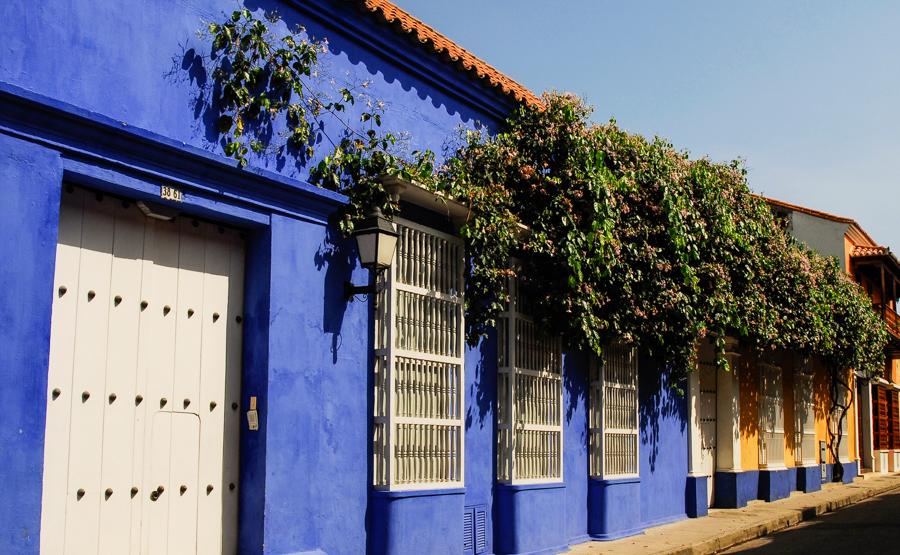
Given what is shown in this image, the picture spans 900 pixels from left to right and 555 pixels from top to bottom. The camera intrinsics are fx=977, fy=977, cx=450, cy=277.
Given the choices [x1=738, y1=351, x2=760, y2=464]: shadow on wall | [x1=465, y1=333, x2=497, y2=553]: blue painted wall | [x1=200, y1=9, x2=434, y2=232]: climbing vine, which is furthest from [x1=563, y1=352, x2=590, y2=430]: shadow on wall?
[x1=738, y1=351, x2=760, y2=464]: shadow on wall

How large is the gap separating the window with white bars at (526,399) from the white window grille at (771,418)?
8.44m

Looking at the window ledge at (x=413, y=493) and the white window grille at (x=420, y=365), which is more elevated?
the white window grille at (x=420, y=365)

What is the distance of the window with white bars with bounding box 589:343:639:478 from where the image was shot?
11930mm

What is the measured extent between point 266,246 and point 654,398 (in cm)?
769

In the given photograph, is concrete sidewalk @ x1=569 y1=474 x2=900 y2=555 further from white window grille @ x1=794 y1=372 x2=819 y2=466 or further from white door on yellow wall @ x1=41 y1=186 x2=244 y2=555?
white door on yellow wall @ x1=41 y1=186 x2=244 y2=555

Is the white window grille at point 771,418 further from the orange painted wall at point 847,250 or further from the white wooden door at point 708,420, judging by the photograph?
the orange painted wall at point 847,250

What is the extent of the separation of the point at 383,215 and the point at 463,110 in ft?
7.41

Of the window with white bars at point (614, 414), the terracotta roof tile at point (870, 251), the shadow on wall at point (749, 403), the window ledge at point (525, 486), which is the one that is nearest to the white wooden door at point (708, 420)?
the shadow on wall at point (749, 403)

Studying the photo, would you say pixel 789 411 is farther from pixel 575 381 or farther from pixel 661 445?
pixel 575 381

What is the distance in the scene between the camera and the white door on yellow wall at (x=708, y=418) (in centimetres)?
1602

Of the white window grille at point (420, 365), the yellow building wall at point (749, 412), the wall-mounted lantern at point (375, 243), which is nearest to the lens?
the wall-mounted lantern at point (375, 243)

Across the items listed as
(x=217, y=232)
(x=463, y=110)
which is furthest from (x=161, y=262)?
(x=463, y=110)

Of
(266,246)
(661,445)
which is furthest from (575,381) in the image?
(266,246)

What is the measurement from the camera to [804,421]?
20750 millimetres
